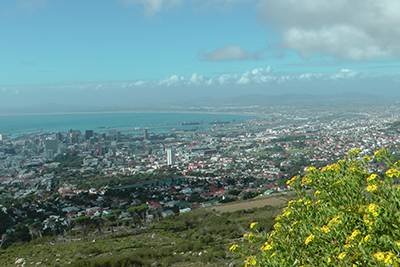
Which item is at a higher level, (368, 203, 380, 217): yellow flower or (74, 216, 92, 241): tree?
(368, 203, 380, 217): yellow flower

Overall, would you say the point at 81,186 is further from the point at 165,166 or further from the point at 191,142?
the point at 191,142

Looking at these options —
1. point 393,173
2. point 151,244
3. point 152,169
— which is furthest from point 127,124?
point 393,173

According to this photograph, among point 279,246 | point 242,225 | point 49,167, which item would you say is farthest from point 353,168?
point 49,167

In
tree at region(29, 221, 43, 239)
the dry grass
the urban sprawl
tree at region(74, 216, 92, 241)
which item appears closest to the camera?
tree at region(74, 216, 92, 241)

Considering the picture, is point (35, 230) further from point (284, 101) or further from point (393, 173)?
point (284, 101)

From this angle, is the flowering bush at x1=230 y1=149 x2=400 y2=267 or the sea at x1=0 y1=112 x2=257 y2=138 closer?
the flowering bush at x1=230 y1=149 x2=400 y2=267

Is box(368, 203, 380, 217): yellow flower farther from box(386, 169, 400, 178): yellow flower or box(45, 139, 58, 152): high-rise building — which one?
box(45, 139, 58, 152): high-rise building

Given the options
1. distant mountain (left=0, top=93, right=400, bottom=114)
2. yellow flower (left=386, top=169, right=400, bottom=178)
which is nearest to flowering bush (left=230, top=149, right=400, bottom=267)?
yellow flower (left=386, top=169, right=400, bottom=178)

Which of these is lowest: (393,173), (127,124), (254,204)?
(254,204)
